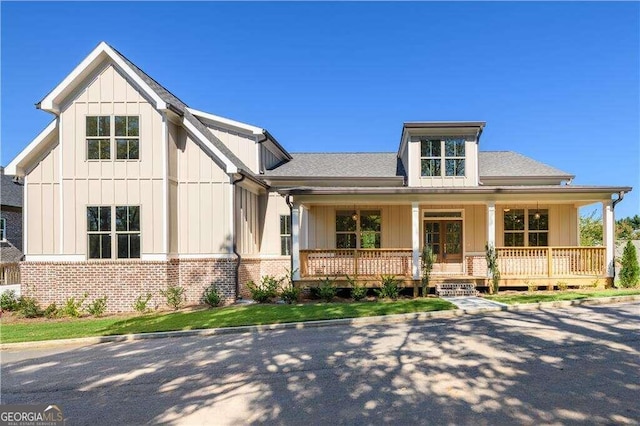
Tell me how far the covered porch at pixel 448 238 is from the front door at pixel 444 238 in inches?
1.6

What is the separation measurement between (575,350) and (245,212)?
11.1 metres

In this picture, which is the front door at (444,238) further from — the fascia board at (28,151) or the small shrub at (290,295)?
the fascia board at (28,151)

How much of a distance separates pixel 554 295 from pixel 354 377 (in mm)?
9618

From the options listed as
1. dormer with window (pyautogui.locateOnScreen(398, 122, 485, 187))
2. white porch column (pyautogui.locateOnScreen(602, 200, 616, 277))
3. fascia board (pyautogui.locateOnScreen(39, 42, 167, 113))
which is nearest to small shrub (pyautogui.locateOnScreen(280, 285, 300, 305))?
dormer with window (pyautogui.locateOnScreen(398, 122, 485, 187))

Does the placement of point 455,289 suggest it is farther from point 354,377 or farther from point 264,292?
point 354,377

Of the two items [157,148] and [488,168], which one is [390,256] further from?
[157,148]

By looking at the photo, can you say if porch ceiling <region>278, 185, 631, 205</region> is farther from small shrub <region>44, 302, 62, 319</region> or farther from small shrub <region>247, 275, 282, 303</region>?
small shrub <region>44, 302, 62, 319</region>

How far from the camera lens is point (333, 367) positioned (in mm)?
5848

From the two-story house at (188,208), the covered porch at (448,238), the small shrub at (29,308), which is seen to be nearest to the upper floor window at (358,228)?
the covered porch at (448,238)

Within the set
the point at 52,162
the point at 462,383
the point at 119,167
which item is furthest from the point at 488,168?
the point at 52,162

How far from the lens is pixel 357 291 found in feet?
41.0

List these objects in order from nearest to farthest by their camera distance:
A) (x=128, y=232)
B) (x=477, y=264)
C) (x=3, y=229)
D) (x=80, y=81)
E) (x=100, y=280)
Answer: (x=100, y=280), (x=128, y=232), (x=80, y=81), (x=477, y=264), (x=3, y=229)
